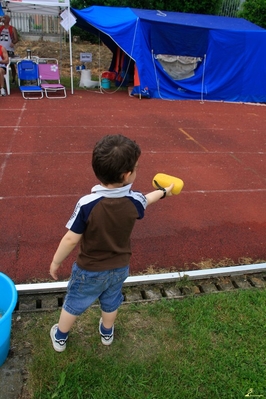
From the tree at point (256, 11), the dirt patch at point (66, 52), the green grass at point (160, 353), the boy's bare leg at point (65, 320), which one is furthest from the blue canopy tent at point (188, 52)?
the boy's bare leg at point (65, 320)

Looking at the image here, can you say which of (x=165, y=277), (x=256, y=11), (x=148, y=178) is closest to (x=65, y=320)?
(x=165, y=277)

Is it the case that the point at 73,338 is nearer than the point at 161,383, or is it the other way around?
the point at 161,383

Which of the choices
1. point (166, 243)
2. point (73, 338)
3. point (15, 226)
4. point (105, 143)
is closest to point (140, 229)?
point (166, 243)

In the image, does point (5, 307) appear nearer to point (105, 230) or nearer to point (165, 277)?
point (105, 230)

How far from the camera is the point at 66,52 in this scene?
1638 cm

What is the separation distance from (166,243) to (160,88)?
813 cm

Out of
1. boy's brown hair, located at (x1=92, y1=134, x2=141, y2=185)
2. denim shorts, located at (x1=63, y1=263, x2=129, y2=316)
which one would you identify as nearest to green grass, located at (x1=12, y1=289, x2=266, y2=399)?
denim shorts, located at (x1=63, y1=263, x2=129, y2=316)

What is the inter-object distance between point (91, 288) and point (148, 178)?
3116 millimetres

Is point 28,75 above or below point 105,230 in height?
below

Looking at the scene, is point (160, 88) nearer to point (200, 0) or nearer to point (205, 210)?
point (205, 210)

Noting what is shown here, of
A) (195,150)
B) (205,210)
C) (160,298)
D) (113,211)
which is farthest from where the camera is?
(195,150)

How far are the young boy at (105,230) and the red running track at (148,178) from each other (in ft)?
3.00

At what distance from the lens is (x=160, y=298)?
105 inches

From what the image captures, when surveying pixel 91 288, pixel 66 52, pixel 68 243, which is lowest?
pixel 66 52
